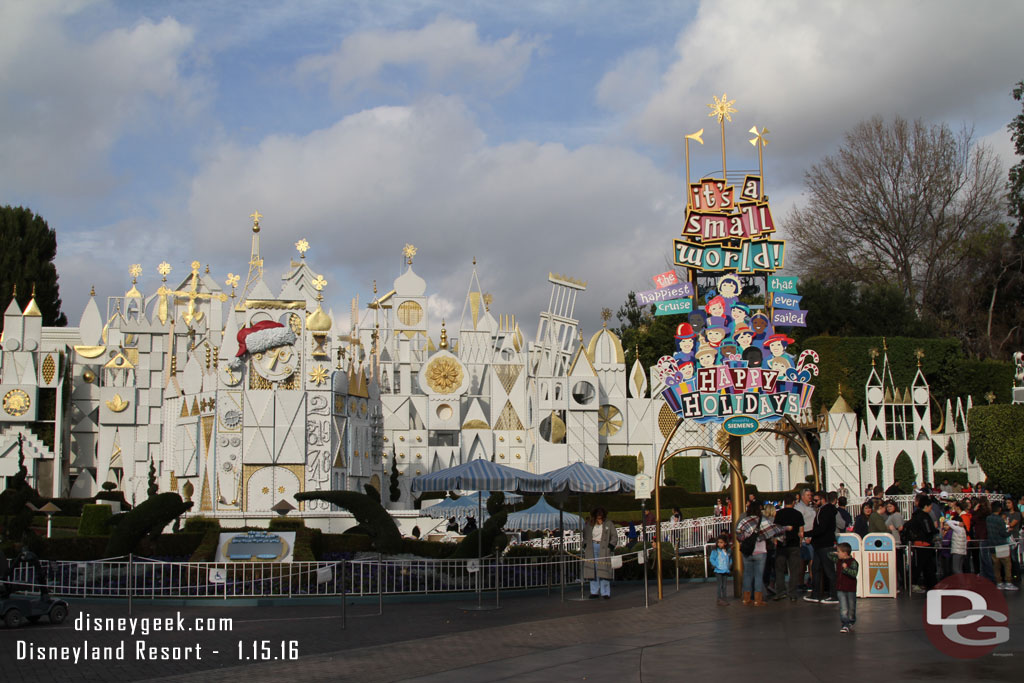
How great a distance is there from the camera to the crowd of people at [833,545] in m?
16.9

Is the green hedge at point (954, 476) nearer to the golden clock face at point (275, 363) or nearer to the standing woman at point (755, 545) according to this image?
the golden clock face at point (275, 363)

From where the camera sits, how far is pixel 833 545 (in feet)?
54.9

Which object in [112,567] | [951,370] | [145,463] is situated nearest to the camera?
[112,567]

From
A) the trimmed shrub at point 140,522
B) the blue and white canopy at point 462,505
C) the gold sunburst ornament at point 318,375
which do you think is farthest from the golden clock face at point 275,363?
the trimmed shrub at point 140,522

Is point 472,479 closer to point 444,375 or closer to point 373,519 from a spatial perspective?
point 373,519

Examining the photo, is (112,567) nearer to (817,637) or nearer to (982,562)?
(817,637)

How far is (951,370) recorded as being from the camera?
51844 mm

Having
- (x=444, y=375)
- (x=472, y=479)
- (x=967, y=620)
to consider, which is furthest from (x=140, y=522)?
(x=444, y=375)

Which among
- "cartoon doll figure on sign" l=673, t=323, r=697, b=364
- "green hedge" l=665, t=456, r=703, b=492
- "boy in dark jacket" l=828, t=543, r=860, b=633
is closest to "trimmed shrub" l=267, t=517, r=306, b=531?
"cartoon doll figure on sign" l=673, t=323, r=697, b=364

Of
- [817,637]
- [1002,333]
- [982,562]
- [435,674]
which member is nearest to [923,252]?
[1002,333]

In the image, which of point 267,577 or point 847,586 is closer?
point 847,586

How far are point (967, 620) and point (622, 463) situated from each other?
3401 centimetres

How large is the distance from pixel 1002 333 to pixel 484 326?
30631 millimetres

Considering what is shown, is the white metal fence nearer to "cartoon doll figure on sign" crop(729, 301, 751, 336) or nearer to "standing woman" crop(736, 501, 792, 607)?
"standing woman" crop(736, 501, 792, 607)
